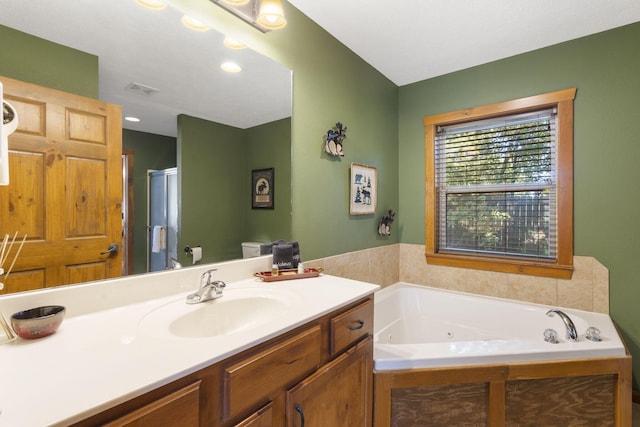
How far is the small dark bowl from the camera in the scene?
77cm

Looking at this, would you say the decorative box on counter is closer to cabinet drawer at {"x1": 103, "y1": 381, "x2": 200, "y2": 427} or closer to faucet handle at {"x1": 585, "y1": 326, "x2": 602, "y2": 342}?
cabinet drawer at {"x1": 103, "y1": 381, "x2": 200, "y2": 427}

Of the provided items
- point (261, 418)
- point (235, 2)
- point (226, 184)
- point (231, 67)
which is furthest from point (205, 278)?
point (235, 2)

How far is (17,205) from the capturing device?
870 millimetres

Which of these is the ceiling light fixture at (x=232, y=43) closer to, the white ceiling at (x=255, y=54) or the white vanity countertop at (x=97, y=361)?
the white ceiling at (x=255, y=54)

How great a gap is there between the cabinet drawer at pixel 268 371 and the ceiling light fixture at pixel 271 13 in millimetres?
1397

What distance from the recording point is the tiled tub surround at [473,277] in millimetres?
1980

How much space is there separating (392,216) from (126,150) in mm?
2049

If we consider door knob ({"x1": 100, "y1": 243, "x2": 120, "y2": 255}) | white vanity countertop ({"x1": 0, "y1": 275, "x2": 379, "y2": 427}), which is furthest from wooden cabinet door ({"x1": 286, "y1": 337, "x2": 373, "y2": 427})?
door knob ({"x1": 100, "y1": 243, "x2": 120, "y2": 255})

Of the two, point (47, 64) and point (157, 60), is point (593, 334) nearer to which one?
A: point (157, 60)

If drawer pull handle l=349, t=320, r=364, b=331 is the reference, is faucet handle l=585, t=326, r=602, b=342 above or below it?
below

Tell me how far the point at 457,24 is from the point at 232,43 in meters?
1.44

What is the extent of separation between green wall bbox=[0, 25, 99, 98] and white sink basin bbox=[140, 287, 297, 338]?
0.80 m

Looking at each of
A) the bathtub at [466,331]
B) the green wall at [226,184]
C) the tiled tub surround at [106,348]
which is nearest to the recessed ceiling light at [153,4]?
the green wall at [226,184]

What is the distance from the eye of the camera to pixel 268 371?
857 millimetres
